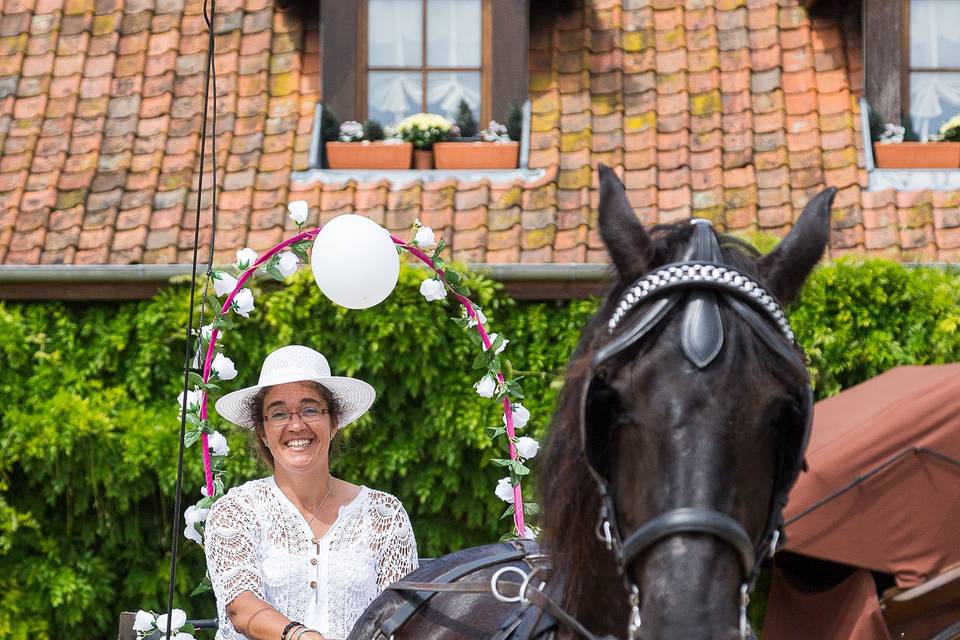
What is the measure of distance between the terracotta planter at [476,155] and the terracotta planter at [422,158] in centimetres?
5

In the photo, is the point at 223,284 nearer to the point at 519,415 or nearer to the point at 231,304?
the point at 231,304

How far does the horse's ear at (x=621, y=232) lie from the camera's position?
2.26 meters

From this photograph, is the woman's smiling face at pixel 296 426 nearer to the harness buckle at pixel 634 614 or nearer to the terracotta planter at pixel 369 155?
the harness buckle at pixel 634 614

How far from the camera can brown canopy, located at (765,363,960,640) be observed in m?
5.44

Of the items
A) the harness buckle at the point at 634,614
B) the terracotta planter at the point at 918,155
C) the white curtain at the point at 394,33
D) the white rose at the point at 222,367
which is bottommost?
the harness buckle at the point at 634,614

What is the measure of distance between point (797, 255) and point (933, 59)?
6278 mm

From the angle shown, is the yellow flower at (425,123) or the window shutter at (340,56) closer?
the yellow flower at (425,123)

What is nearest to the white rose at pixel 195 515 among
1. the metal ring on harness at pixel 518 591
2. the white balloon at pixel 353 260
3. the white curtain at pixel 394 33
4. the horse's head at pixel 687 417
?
the white balloon at pixel 353 260

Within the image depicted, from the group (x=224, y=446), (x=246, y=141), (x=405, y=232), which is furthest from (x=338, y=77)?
(x=224, y=446)

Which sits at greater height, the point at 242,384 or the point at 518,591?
the point at 242,384

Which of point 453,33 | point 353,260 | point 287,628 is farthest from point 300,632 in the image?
point 453,33

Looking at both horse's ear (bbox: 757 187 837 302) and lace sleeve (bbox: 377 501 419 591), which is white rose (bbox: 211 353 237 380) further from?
horse's ear (bbox: 757 187 837 302)

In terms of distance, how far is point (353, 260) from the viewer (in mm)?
4016

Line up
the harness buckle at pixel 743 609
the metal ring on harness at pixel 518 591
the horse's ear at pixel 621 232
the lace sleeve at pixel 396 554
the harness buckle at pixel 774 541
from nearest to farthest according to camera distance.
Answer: the harness buckle at pixel 743 609 → the harness buckle at pixel 774 541 → the horse's ear at pixel 621 232 → the metal ring on harness at pixel 518 591 → the lace sleeve at pixel 396 554
